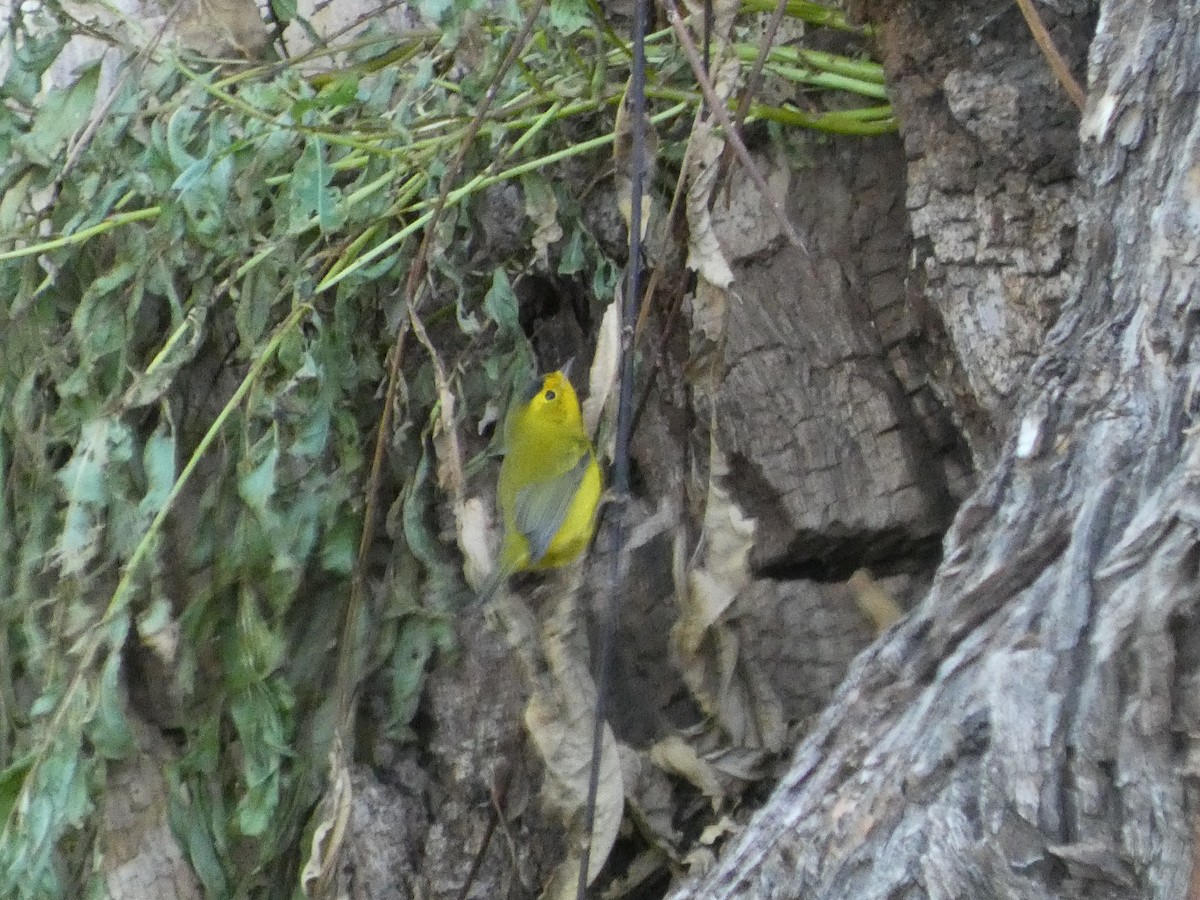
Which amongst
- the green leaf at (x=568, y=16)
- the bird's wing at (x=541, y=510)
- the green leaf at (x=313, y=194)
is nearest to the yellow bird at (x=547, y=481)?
the bird's wing at (x=541, y=510)

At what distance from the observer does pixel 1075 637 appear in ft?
3.19

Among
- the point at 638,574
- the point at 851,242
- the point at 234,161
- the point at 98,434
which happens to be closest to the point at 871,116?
the point at 851,242

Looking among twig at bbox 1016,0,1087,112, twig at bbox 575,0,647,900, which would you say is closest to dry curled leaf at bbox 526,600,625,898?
twig at bbox 575,0,647,900

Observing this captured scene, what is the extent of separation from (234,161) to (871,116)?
2.51 ft

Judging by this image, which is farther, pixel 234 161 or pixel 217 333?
pixel 217 333

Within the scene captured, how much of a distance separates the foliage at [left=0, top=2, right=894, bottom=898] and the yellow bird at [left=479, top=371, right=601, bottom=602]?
65 millimetres

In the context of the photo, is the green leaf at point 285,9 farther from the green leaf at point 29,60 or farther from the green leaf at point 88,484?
the green leaf at point 88,484

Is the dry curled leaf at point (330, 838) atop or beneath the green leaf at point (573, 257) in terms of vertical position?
beneath

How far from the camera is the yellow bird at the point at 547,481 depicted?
1.73m

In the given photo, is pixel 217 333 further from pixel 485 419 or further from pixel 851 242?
pixel 851 242

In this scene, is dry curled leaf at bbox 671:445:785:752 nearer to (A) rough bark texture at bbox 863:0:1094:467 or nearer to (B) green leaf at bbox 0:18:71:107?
(A) rough bark texture at bbox 863:0:1094:467

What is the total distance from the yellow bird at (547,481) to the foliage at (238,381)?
7 centimetres

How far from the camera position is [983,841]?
938 millimetres

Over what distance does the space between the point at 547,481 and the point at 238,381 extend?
1.44ft
